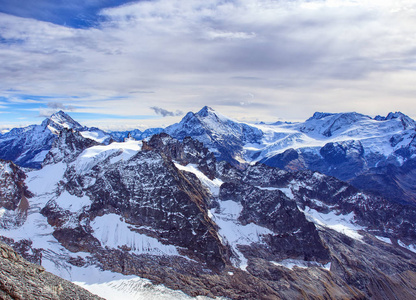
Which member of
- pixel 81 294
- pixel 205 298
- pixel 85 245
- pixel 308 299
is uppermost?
pixel 81 294

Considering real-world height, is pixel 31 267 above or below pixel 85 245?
above

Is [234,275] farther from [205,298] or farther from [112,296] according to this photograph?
[112,296]

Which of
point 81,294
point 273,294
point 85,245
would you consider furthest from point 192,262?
point 81,294

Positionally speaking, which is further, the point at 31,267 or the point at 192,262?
the point at 192,262

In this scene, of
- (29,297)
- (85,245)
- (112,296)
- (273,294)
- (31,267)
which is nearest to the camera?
(29,297)

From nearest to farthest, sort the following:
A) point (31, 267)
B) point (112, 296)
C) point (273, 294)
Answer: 1. point (31, 267)
2. point (112, 296)
3. point (273, 294)

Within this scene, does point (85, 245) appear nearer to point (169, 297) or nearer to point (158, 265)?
point (158, 265)
